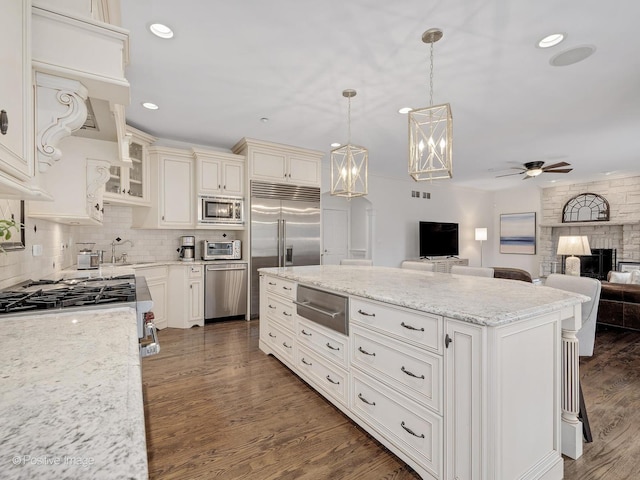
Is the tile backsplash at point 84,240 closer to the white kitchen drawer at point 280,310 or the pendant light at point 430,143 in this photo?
the white kitchen drawer at point 280,310

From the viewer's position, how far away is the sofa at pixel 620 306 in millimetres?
3850

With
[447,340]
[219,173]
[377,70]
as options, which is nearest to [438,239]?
[219,173]

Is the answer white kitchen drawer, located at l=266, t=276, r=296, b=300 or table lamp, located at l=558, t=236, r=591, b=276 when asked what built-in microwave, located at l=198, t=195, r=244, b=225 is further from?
table lamp, located at l=558, t=236, r=591, b=276

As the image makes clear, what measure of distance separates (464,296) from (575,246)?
5.66 meters

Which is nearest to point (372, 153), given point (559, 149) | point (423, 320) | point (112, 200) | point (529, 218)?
point (559, 149)

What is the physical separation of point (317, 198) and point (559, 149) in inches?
156

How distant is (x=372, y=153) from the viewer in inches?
213

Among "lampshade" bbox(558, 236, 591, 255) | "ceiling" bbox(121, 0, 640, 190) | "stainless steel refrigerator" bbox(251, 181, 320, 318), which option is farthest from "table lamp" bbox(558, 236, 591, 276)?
"stainless steel refrigerator" bbox(251, 181, 320, 318)

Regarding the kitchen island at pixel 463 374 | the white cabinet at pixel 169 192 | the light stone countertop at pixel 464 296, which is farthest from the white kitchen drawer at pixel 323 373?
the white cabinet at pixel 169 192

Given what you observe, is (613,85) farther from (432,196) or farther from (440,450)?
(432,196)

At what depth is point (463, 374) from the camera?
1.40m

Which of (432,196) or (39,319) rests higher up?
(432,196)

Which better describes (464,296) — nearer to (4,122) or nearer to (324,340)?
(324,340)

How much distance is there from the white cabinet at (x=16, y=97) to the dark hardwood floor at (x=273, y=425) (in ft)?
5.27
